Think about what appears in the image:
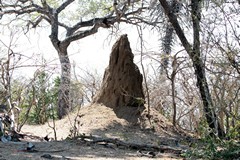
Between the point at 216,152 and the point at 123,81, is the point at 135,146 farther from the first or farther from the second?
the point at 123,81

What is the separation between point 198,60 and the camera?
8594 mm

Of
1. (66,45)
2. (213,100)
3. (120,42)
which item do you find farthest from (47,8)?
(213,100)

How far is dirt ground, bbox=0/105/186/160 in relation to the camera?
7.04 m

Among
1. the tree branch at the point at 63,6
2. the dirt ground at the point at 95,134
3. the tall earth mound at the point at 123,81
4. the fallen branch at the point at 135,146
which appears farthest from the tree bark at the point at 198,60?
the tree branch at the point at 63,6

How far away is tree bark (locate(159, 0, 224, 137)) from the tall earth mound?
149cm

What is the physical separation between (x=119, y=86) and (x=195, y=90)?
2.29 meters

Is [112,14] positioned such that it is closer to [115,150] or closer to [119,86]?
[119,86]

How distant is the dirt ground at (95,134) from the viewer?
7.04 m

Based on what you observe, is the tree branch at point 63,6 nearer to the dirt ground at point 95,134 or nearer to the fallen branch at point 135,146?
the dirt ground at point 95,134

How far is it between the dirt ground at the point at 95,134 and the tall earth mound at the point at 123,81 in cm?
34

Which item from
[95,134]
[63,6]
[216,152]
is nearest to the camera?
[216,152]

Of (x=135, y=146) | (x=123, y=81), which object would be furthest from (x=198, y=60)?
(x=123, y=81)

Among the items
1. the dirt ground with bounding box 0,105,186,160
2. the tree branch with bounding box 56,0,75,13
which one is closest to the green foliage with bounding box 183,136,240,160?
the dirt ground with bounding box 0,105,186,160

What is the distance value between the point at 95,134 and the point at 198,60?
331 cm
